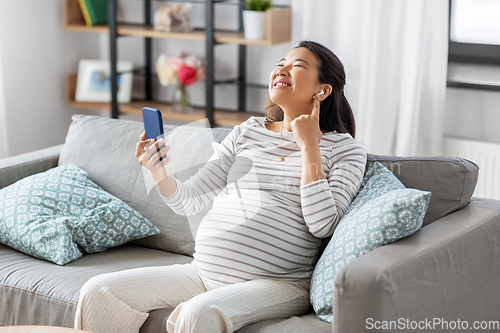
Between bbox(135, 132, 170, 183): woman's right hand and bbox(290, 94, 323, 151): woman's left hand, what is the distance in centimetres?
33

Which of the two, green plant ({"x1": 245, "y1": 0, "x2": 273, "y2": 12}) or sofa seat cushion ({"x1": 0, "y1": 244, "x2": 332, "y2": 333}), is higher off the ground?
green plant ({"x1": 245, "y1": 0, "x2": 273, "y2": 12})

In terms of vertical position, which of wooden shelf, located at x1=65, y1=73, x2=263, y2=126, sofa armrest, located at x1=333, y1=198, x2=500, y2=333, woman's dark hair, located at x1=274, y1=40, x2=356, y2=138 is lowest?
sofa armrest, located at x1=333, y1=198, x2=500, y2=333

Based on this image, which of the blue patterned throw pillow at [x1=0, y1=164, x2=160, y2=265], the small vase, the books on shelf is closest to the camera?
the blue patterned throw pillow at [x1=0, y1=164, x2=160, y2=265]

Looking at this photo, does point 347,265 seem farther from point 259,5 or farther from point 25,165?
point 259,5

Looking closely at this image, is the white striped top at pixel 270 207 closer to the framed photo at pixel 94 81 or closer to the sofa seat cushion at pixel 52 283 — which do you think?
the sofa seat cushion at pixel 52 283

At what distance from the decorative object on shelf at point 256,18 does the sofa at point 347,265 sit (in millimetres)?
1055

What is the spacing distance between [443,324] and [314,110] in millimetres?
616

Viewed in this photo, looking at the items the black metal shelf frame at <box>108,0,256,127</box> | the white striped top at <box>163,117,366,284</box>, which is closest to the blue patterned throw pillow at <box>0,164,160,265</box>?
the white striped top at <box>163,117,366,284</box>

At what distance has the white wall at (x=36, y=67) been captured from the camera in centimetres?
329

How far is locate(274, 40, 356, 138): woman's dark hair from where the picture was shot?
1.70 meters

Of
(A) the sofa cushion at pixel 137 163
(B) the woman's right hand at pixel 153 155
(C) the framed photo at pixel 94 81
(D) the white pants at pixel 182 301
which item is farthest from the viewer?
(C) the framed photo at pixel 94 81

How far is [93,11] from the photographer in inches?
137

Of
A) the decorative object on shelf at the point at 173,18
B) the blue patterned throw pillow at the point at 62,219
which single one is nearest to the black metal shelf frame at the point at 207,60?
the decorative object on shelf at the point at 173,18

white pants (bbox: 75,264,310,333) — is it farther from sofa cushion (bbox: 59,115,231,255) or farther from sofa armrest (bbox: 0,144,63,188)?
sofa armrest (bbox: 0,144,63,188)
